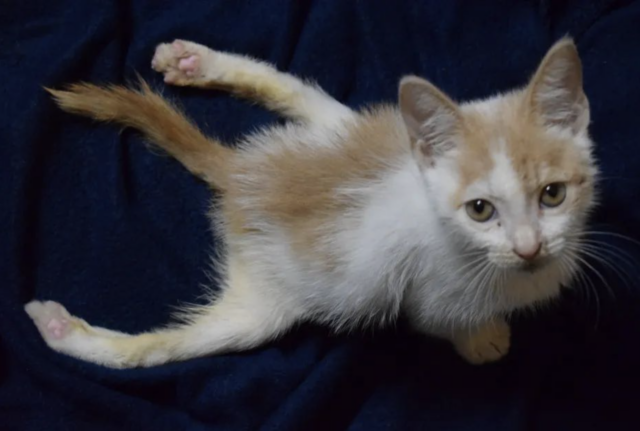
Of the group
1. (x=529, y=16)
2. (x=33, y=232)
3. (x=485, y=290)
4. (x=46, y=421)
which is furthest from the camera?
(x=529, y=16)

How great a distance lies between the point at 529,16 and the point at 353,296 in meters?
0.80

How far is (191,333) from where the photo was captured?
1.41m

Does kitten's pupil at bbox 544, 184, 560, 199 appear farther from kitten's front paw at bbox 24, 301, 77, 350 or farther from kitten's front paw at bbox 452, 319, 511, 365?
kitten's front paw at bbox 24, 301, 77, 350

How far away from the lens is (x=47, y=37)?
1.61 meters

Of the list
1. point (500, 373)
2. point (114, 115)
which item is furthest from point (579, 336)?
point (114, 115)

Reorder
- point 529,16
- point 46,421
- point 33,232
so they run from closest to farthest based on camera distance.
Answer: point 46,421 → point 33,232 → point 529,16

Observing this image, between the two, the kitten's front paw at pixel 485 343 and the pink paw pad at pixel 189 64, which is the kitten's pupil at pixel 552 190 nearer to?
the kitten's front paw at pixel 485 343

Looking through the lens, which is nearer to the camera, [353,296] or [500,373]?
[353,296]

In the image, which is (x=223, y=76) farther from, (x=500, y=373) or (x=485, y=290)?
(x=500, y=373)

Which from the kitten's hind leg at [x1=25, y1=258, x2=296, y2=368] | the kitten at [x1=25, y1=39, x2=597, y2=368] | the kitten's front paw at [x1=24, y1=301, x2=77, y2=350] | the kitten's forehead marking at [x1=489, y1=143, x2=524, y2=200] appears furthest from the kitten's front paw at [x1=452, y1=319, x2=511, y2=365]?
the kitten's front paw at [x1=24, y1=301, x2=77, y2=350]

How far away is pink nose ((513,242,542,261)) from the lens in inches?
39.1

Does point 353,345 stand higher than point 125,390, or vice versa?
point 353,345

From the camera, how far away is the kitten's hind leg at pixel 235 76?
1.52 m

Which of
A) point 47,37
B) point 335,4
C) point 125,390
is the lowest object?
point 125,390
